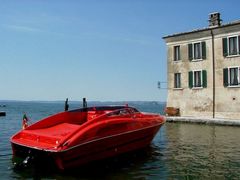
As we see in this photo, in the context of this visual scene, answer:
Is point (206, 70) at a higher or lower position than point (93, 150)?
higher

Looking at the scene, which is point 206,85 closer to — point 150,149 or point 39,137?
point 150,149

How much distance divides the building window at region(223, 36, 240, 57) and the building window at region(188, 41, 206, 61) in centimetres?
200

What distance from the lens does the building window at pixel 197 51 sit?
31.0 m

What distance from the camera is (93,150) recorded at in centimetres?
1207

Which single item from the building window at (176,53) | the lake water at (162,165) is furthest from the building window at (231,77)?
the lake water at (162,165)

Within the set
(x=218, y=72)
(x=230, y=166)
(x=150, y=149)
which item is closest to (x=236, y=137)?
(x=150, y=149)

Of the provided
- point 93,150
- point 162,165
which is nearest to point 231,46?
point 162,165

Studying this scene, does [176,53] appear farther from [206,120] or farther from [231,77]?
[206,120]

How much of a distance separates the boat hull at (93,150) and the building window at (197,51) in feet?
58.2

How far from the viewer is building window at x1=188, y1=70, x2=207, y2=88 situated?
101 ft

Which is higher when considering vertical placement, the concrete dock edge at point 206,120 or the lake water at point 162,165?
the concrete dock edge at point 206,120

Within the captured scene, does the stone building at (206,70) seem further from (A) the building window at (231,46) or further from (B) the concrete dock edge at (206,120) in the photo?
(B) the concrete dock edge at (206,120)

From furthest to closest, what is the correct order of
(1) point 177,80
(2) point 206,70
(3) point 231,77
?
(1) point 177,80 → (2) point 206,70 → (3) point 231,77

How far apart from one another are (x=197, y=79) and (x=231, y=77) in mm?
3340
